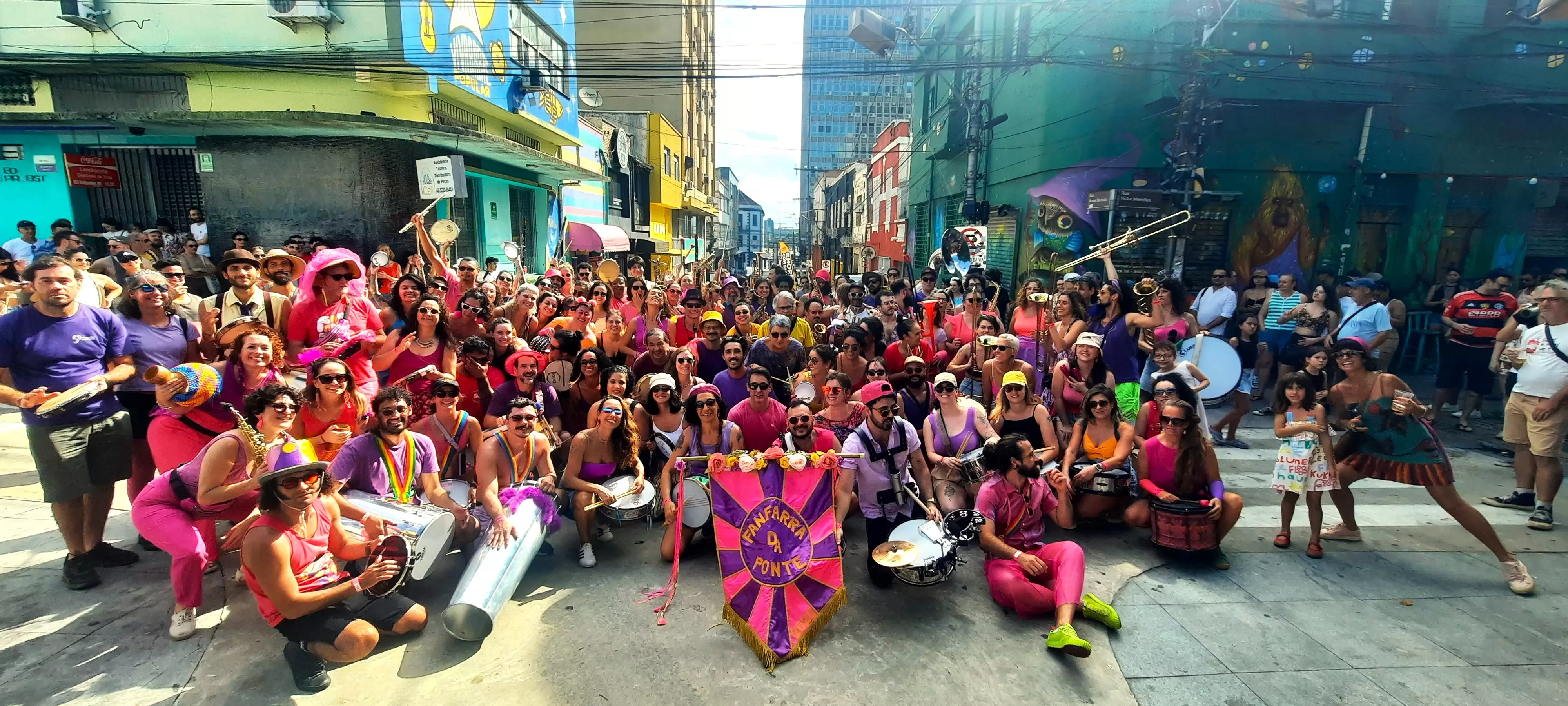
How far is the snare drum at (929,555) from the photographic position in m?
4.01

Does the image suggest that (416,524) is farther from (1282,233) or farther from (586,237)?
(586,237)

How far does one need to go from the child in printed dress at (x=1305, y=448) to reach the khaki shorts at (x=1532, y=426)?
205 centimetres

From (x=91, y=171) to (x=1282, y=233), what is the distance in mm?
22410

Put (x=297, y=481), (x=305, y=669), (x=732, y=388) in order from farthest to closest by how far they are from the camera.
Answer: (x=732, y=388) → (x=305, y=669) → (x=297, y=481)

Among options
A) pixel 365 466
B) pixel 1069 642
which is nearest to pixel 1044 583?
pixel 1069 642

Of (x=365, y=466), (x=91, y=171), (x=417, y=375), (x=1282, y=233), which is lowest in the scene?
(x=365, y=466)

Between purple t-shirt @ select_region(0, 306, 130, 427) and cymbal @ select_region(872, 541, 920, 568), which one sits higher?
purple t-shirt @ select_region(0, 306, 130, 427)

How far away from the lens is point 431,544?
3889mm

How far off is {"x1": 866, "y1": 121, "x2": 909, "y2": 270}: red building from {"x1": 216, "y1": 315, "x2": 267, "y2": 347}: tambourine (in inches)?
960

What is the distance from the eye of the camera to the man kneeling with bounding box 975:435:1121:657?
3.96 metres

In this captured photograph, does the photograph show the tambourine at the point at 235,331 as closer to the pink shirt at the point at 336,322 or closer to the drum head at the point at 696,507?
the pink shirt at the point at 336,322

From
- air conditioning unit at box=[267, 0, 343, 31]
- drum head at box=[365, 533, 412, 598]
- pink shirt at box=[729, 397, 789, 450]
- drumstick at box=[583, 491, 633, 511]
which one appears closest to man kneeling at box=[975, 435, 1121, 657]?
pink shirt at box=[729, 397, 789, 450]

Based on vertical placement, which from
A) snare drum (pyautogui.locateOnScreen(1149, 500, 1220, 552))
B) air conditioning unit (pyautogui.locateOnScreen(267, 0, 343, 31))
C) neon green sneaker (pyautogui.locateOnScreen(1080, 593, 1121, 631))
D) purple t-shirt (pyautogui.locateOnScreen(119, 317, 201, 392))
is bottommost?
neon green sneaker (pyautogui.locateOnScreen(1080, 593, 1121, 631))

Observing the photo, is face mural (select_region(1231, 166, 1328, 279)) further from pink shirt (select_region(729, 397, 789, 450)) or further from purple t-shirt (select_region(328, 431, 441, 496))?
purple t-shirt (select_region(328, 431, 441, 496))
